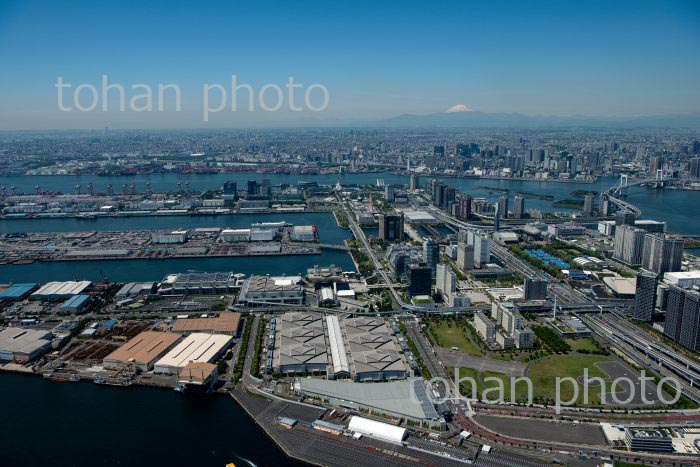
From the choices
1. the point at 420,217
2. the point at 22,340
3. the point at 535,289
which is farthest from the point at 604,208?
the point at 22,340

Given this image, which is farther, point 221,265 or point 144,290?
point 221,265

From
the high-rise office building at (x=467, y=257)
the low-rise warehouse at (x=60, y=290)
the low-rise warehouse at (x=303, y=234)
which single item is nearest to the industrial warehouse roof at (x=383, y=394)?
the high-rise office building at (x=467, y=257)

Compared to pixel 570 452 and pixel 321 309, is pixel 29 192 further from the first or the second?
pixel 570 452

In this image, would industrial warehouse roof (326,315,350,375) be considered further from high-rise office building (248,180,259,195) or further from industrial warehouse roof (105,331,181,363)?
high-rise office building (248,180,259,195)

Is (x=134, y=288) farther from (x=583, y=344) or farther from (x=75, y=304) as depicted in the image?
(x=583, y=344)

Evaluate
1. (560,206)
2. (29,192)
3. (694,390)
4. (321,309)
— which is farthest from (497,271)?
(29,192)

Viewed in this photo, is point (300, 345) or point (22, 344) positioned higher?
point (300, 345)

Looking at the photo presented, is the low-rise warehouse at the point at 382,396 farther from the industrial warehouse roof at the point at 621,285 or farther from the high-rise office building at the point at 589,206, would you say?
the high-rise office building at the point at 589,206
